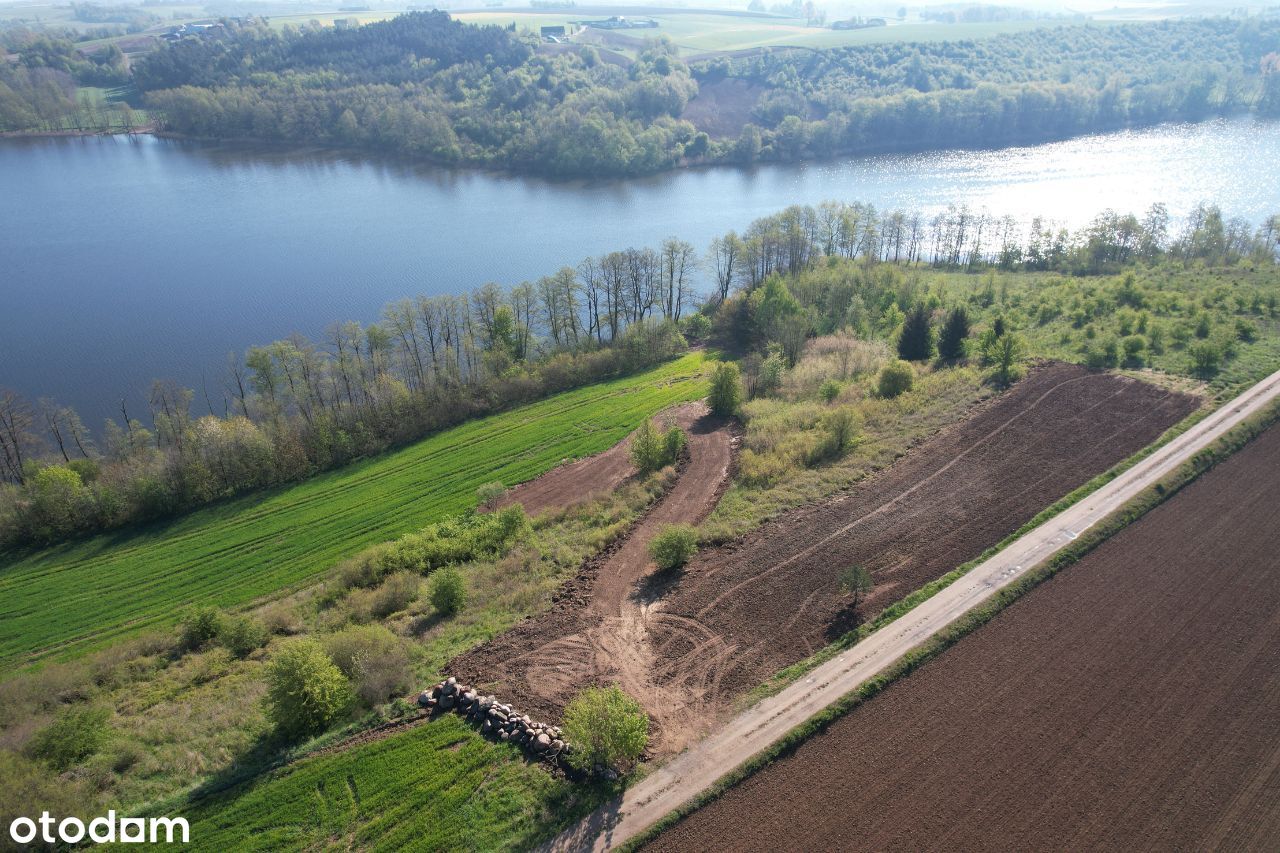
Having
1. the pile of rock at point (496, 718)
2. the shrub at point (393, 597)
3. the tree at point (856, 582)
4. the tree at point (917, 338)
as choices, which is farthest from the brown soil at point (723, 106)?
the pile of rock at point (496, 718)

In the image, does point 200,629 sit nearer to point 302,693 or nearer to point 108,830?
point 302,693

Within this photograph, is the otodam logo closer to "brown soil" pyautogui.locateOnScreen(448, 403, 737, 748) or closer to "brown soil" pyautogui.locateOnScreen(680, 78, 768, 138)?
"brown soil" pyautogui.locateOnScreen(448, 403, 737, 748)

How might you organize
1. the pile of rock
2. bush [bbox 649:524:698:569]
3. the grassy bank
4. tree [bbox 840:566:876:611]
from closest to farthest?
the grassy bank → the pile of rock → tree [bbox 840:566:876:611] → bush [bbox 649:524:698:569]

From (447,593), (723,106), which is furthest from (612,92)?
(447,593)

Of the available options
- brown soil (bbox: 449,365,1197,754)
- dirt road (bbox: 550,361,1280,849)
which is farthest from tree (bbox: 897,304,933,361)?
dirt road (bbox: 550,361,1280,849)

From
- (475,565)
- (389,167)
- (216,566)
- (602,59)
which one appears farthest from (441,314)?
(602,59)

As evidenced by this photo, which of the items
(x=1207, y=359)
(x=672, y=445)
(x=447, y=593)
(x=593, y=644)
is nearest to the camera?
(x=593, y=644)
